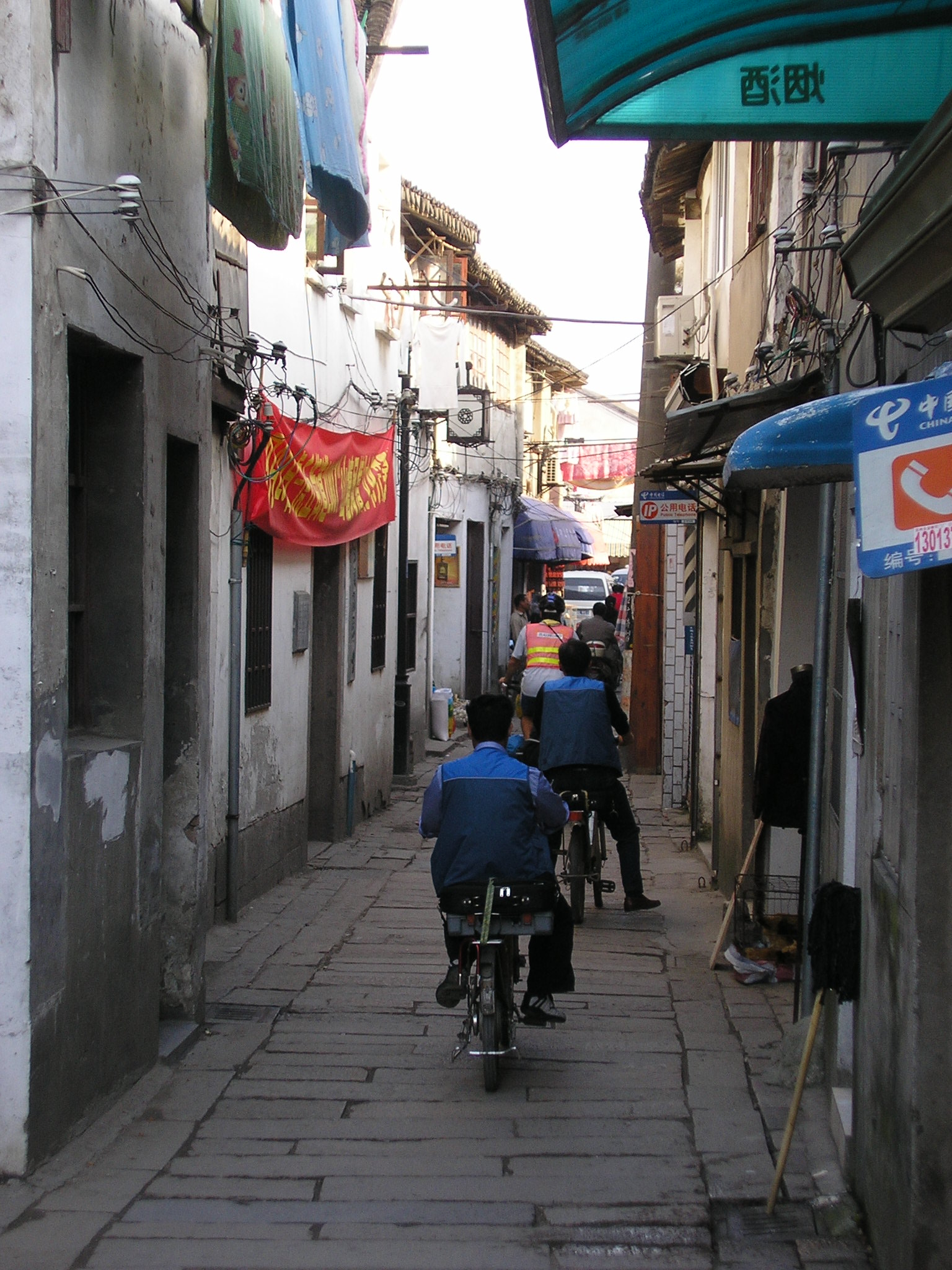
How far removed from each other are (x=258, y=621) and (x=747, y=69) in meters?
6.34

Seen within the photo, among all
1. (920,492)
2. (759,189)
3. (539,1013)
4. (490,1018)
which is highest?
(759,189)

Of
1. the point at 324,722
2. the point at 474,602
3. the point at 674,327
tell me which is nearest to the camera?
the point at 324,722

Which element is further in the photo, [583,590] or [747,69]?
[583,590]

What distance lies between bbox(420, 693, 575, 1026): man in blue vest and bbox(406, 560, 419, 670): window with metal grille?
428 inches

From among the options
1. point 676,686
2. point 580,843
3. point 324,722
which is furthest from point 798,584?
point 676,686

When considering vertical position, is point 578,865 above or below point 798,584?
below

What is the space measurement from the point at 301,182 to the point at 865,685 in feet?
13.8

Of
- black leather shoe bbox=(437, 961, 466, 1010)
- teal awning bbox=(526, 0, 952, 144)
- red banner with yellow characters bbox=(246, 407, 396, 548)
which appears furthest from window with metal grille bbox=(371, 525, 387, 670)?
teal awning bbox=(526, 0, 952, 144)

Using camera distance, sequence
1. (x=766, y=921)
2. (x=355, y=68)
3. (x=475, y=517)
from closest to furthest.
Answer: (x=766, y=921) < (x=355, y=68) < (x=475, y=517)

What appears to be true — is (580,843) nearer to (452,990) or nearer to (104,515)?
(452,990)

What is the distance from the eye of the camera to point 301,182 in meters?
7.33

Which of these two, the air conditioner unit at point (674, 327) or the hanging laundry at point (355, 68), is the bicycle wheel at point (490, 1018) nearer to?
the hanging laundry at point (355, 68)

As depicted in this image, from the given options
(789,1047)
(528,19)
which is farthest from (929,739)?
(789,1047)

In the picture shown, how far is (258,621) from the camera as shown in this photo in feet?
33.4
